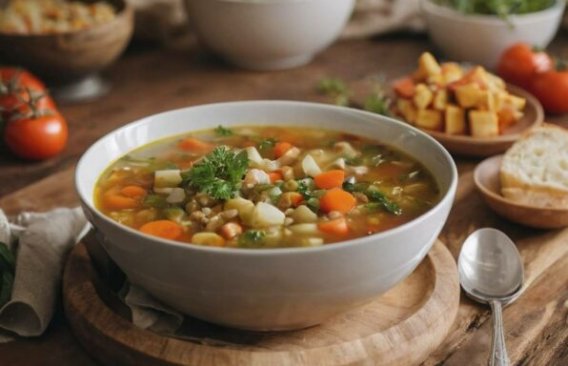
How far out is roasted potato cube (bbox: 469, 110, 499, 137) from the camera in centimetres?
330

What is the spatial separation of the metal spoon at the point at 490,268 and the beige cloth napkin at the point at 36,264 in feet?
3.80

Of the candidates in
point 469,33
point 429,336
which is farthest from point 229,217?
point 469,33

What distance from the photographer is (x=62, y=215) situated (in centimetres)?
259

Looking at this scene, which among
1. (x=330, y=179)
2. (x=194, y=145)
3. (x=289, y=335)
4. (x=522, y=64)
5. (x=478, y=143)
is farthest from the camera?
(x=522, y=64)

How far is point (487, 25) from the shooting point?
14.1 feet

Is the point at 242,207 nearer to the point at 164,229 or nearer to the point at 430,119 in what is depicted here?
the point at 164,229

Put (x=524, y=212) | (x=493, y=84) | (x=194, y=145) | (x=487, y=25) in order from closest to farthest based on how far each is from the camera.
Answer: (x=194, y=145), (x=524, y=212), (x=493, y=84), (x=487, y=25)

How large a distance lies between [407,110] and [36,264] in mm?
1732

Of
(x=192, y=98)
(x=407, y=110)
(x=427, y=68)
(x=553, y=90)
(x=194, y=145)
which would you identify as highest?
→ (x=194, y=145)

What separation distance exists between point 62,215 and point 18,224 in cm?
19

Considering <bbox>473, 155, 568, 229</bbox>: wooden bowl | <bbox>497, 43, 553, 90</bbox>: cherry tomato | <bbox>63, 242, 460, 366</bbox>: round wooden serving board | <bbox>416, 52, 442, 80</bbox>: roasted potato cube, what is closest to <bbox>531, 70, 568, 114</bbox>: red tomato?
<bbox>497, 43, 553, 90</bbox>: cherry tomato

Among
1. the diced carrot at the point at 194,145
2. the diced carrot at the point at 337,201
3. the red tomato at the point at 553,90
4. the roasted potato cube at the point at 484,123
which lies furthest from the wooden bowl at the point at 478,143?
the diced carrot at the point at 337,201

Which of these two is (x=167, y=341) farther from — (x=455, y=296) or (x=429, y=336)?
(x=455, y=296)

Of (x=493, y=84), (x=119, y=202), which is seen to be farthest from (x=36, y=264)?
(x=493, y=84)
